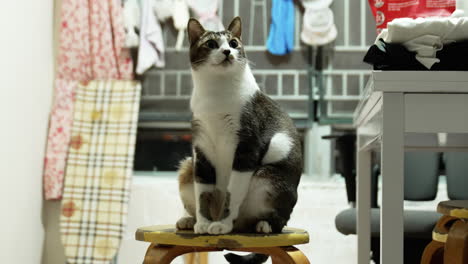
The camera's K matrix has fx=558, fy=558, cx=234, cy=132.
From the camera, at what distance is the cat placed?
1.32 m

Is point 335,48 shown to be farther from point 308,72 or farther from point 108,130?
point 108,130

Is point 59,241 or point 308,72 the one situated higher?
point 308,72

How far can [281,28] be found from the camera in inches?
123

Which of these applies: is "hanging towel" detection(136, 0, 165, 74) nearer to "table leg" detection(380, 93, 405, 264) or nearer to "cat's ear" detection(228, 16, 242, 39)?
"cat's ear" detection(228, 16, 242, 39)

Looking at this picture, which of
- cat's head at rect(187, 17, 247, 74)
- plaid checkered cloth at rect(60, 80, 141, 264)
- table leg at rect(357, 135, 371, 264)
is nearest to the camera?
cat's head at rect(187, 17, 247, 74)

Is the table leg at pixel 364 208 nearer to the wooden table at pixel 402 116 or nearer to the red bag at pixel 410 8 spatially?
the red bag at pixel 410 8

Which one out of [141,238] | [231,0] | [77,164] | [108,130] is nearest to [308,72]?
[231,0]

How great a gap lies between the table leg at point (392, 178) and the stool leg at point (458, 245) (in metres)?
0.41

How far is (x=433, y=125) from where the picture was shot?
0.96 m

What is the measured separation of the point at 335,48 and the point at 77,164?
1589 millimetres

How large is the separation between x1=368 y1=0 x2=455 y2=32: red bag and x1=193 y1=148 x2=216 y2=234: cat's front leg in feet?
1.85

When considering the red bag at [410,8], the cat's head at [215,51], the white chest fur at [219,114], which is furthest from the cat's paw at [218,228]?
the red bag at [410,8]

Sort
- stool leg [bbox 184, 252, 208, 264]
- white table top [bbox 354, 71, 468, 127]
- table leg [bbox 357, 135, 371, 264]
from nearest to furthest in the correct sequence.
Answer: white table top [bbox 354, 71, 468, 127], table leg [bbox 357, 135, 371, 264], stool leg [bbox 184, 252, 208, 264]

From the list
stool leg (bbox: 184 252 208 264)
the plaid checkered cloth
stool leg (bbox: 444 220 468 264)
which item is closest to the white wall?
the plaid checkered cloth
